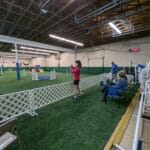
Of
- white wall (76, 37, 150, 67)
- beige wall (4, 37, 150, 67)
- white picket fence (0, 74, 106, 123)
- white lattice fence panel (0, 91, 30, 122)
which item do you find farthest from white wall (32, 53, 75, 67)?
white lattice fence panel (0, 91, 30, 122)

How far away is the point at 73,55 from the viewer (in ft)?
59.2

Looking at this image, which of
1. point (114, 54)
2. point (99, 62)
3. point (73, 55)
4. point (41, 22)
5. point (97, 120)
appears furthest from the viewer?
point (73, 55)

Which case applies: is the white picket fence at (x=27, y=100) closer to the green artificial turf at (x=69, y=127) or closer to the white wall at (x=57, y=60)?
the green artificial turf at (x=69, y=127)

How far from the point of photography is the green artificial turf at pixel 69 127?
90.7 inches

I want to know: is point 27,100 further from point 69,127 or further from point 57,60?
point 57,60

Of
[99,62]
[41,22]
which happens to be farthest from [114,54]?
[41,22]

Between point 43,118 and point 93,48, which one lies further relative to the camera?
point 93,48

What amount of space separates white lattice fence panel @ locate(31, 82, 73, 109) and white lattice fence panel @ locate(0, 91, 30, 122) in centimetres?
25

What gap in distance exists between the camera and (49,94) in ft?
14.5

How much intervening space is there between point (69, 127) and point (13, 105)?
1793mm

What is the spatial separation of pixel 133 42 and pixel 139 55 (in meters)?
1.44

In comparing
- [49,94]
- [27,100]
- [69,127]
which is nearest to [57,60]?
[49,94]

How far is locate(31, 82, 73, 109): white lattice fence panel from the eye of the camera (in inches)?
154

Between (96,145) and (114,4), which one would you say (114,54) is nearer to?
(114,4)
